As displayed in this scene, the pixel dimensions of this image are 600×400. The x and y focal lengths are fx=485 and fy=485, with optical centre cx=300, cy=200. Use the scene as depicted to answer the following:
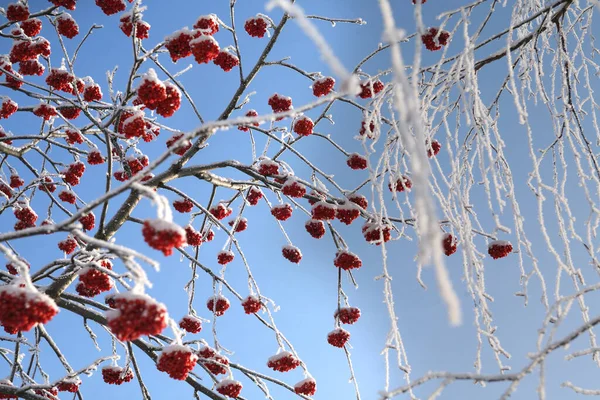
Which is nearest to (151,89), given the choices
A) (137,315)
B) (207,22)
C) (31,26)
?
(207,22)

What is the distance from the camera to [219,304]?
3.30 metres

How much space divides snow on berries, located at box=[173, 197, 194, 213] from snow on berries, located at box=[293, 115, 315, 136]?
971 millimetres

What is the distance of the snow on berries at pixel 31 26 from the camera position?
336 cm

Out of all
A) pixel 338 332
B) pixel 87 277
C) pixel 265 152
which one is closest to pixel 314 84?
pixel 265 152

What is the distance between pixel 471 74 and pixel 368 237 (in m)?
1.40

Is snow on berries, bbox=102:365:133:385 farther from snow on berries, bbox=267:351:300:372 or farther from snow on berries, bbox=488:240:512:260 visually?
snow on berries, bbox=488:240:512:260

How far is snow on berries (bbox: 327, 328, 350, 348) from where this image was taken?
2.84 meters

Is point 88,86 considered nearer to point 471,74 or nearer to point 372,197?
point 372,197

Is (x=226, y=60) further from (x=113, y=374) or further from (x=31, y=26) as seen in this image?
(x=113, y=374)

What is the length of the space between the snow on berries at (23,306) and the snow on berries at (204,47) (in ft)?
5.21

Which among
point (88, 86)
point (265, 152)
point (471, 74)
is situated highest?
point (88, 86)

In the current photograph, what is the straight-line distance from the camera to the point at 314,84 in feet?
9.87

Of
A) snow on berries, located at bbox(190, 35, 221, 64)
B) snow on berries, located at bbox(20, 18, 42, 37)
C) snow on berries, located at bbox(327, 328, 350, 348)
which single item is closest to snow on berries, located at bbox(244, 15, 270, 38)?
snow on berries, located at bbox(190, 35, 221, 64)

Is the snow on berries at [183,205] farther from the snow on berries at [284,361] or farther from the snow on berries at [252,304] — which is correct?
the snow on berries at [284,361]
